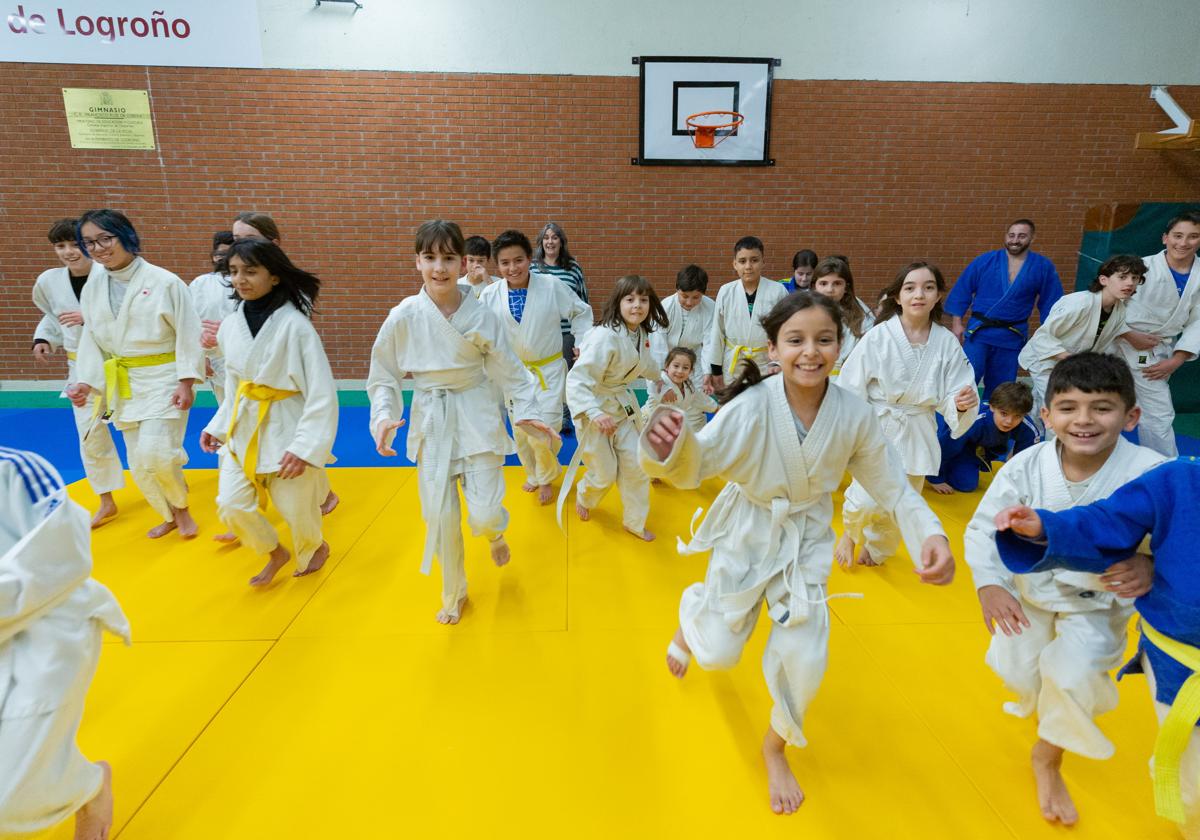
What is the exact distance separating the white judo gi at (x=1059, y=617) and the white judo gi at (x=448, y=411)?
181cm

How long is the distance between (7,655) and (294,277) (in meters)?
1.88

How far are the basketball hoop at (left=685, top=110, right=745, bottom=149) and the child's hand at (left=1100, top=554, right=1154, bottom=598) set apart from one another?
5.65m

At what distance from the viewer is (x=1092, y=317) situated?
3.89m

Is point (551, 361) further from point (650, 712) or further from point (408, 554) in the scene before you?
point (650, 712)

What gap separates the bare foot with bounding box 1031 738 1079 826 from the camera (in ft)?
5.58

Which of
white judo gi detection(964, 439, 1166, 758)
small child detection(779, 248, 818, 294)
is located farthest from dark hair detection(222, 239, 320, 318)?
small child detection(779, 248, 818, 294)

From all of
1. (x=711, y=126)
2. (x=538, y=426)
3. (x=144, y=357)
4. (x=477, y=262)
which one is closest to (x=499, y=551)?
(x=538, y=426)

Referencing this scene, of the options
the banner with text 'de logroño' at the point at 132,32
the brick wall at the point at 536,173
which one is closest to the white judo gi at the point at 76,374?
the brick wall at the point at 536,173

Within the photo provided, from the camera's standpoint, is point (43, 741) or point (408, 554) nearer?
point (43, 741)

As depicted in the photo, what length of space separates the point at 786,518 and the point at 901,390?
152 cm

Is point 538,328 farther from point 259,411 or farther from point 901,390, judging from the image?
point 901,390

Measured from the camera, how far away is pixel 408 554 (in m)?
3.24

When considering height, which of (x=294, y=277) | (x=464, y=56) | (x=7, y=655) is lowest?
(x=7, y=655)

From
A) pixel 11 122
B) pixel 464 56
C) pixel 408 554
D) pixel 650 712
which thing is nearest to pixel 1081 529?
pixel 650 712
